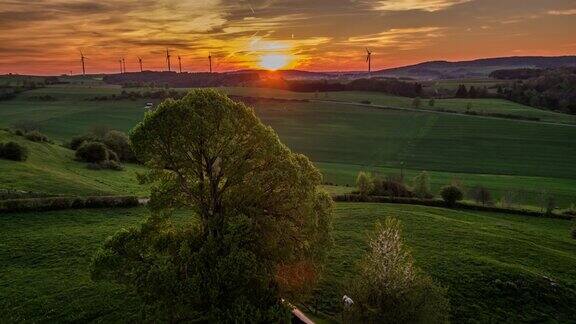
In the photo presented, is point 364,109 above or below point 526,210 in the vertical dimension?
above

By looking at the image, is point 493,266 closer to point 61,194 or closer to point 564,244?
point 564,244

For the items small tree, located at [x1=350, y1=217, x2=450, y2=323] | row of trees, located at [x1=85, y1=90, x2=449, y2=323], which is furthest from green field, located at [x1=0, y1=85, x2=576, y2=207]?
row of trees, located at [x1=85, y1=90, x2=449, y2=323]

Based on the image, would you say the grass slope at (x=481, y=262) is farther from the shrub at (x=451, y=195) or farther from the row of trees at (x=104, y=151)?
the row of trees at (x=104, y=151)

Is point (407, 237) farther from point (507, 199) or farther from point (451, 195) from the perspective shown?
point (507, 199)

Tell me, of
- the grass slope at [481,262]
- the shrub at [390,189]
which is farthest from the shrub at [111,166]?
the shrub at [390,189]

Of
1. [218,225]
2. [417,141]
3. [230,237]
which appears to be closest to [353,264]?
[218,225]

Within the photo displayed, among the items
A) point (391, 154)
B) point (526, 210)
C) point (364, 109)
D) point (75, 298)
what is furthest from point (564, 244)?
point (364, 109)
